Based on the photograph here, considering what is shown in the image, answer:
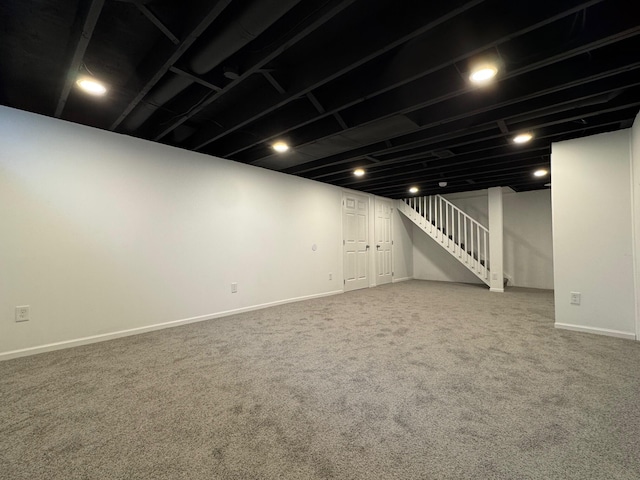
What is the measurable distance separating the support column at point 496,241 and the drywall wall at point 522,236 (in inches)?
31.6

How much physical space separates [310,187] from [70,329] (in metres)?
4.07

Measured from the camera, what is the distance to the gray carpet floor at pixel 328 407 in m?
1.31

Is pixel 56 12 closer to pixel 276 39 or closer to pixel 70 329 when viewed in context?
pixel 276 39

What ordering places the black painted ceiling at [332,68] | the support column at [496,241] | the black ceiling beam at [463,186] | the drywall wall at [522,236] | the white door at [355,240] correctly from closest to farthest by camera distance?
the black painted ceiling at [332,68]
the black ceiling beam at [463,186]
the support column at [496,241]
the white door at [355,240]
the drywall wall at [522,236]

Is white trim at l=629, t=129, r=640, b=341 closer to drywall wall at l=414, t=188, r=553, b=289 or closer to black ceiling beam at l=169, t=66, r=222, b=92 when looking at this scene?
drywall wall at l=414, t=188, r=553, b=289

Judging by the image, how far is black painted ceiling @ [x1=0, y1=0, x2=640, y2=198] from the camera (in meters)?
1.65

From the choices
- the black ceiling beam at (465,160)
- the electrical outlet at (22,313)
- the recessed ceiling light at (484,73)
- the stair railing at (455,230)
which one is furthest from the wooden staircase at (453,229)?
the electrical outlet at (22,313)

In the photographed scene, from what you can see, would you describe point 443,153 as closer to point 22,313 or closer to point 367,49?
point 367,49

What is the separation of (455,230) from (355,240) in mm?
2986

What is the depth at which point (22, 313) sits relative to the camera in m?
2.66

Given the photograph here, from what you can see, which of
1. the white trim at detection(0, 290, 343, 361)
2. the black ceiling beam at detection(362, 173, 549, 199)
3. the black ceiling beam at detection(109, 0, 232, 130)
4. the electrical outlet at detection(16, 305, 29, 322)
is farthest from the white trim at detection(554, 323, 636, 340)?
the electrical outlet at detection(16, 305, 29, 322)

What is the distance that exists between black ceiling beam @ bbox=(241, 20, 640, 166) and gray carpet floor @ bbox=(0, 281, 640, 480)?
7.55ft

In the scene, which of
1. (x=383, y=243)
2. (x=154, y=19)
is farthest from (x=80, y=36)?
(x=383, y=243)

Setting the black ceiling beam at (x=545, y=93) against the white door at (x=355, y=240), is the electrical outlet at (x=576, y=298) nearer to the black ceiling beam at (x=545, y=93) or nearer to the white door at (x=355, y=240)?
the black ceiling beam at (x=545, y=93)
